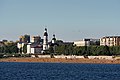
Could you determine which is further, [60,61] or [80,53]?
[80,53]

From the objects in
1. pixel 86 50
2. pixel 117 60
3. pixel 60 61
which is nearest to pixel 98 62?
pixel 117 60

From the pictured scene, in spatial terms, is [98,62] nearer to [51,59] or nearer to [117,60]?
[117,60]

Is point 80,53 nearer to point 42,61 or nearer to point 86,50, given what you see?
point 86,50

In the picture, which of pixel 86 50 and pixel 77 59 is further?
pixel 86 50

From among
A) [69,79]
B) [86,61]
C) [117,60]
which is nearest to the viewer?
[69,79]

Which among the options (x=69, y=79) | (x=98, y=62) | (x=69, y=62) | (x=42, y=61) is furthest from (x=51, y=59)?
(x=69, y=79)

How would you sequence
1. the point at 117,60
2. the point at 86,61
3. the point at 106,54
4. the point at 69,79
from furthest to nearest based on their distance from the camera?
the point at 106,54, the point at 86,61, the point at 117,60, the point at 69,79

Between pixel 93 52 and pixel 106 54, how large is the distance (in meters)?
6.31

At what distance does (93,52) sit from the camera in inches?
7485

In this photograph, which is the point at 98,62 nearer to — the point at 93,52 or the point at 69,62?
the point at 69,62

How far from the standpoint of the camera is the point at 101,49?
615 ft

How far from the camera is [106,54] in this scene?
18575cm

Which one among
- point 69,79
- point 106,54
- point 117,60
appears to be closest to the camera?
point 69,79

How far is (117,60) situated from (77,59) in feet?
68.3
